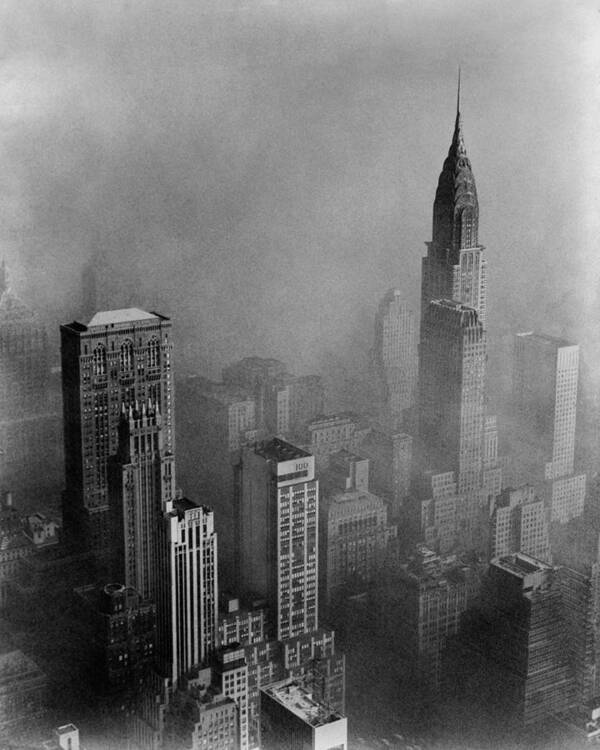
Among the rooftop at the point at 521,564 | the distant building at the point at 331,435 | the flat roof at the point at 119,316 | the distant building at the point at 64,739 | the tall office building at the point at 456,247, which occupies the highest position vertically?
the tall office building at the point at 456,247

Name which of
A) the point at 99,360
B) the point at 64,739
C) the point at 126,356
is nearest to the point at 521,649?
the point at 64,739

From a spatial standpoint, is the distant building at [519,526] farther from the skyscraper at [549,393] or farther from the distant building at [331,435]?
the distant building at [331,435]

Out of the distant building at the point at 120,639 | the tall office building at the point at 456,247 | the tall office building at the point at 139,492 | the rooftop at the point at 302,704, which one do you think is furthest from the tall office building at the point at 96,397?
the tall office building at the point at 456,247

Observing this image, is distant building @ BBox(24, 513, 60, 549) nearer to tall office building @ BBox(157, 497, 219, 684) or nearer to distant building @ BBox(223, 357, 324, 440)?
tall office building @ BBox(157, 497, 219, 684)

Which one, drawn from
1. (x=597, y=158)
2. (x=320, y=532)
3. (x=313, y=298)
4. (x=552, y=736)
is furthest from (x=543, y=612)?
A: (x=597, y=158)

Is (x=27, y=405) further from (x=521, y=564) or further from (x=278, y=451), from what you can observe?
(x=521, y=564)

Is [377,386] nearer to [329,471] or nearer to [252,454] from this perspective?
[329,471]

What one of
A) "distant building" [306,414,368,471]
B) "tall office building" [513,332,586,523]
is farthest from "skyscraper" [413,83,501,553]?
"distant building" [306,414,368,471]
